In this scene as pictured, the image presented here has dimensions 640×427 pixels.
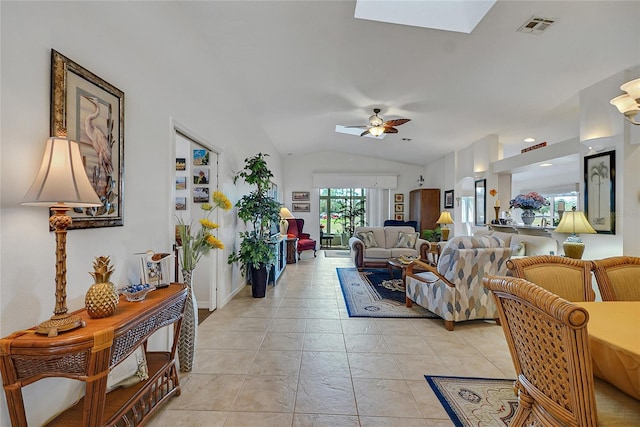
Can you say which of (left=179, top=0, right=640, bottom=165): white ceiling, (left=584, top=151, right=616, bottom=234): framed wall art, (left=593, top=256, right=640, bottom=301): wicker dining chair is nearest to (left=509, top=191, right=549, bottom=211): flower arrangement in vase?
(left=584, top=151, right=616, bottom=234): framed wall art

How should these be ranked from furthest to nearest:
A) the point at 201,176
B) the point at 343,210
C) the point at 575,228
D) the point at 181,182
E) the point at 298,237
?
the point at 343,210
the point at 298,237
the point at 181,182
the point at 201,176
the point at 575,228

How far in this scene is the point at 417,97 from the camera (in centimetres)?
442

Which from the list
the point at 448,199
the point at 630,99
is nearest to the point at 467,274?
the point at 630,99

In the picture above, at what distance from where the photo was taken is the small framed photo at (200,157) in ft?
12.7

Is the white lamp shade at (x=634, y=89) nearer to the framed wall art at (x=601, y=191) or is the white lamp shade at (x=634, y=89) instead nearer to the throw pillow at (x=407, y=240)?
the framed wall art at (x=601, y=191)

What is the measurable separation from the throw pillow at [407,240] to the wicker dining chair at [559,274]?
4771 millimetres

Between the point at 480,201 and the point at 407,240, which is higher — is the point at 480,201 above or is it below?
above

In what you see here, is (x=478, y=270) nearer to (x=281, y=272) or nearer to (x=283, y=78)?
(x=283, y=78)

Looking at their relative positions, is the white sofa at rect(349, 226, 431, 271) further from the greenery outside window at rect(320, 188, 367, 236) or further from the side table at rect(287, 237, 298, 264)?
the greenery outside window at rect(320, 188, 367, 236)

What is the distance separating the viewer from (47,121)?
1398mm

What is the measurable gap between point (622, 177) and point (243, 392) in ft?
14.6

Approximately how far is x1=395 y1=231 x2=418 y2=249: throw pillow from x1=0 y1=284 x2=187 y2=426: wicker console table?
5.69 meters

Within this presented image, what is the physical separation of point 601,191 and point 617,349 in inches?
137

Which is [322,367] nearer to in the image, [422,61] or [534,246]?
[422,61]
